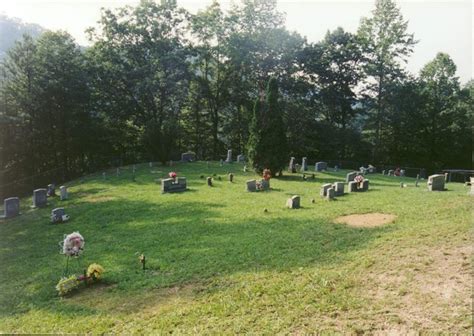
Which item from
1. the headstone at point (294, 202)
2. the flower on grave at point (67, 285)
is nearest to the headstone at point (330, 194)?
the headstone at point (294, 202)

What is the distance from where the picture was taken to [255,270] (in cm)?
1073

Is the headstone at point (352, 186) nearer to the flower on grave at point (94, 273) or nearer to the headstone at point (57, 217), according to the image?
the flower on grave at point (94, 273)

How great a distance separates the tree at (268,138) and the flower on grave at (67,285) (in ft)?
59.8

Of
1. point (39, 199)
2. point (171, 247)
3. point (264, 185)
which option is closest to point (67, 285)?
point (171, 247)

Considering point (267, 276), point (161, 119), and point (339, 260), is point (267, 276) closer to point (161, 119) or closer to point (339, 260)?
point (339, 260)

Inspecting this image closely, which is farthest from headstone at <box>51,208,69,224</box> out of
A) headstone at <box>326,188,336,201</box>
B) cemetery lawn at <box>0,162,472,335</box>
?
headstone at <box>326,188,336,201</box>

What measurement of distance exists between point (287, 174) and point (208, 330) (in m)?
21.8

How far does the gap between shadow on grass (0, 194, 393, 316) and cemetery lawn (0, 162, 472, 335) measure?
0.18 ft

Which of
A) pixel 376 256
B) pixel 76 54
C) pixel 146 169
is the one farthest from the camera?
pixel 76 54

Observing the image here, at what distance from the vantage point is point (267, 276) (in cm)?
1025

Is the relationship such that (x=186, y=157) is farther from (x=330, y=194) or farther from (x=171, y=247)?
(x=171, y=247)

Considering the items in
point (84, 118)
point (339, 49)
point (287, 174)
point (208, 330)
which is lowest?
point (208, 330)

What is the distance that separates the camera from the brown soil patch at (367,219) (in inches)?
551

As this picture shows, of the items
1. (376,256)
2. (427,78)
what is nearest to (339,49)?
(427,78)
